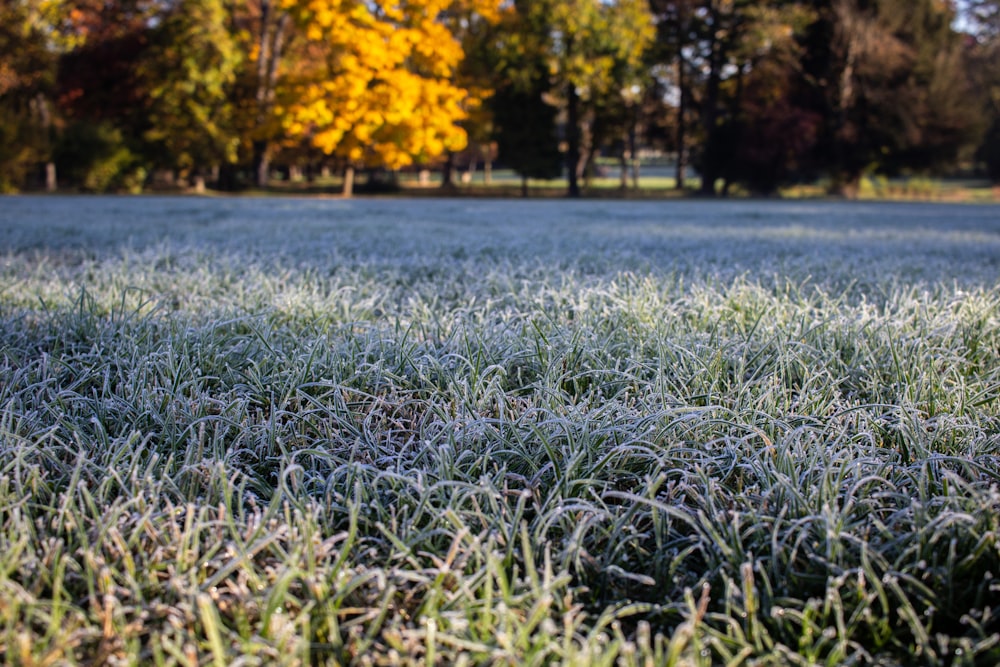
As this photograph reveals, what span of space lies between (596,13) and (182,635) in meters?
26.3

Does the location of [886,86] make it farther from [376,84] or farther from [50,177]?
[50,177]

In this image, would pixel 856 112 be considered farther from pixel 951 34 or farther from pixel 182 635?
pixel 182 635

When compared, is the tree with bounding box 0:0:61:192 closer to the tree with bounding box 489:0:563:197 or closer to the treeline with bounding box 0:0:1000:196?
the treeline with bounding box 0:0:1000:196

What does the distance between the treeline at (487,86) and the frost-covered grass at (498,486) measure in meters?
20.7

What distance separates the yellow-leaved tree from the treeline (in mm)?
70

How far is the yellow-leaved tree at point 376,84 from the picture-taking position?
20641 mm

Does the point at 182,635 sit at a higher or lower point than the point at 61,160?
lower

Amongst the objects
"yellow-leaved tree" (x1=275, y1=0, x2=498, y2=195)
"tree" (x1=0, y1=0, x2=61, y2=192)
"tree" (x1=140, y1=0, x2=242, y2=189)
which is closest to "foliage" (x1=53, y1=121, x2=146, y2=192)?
"tree" (x1=0, y1=0, x2=61, y2=192)

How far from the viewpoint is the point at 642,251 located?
539 centimetres

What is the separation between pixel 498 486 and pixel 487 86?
2743cm

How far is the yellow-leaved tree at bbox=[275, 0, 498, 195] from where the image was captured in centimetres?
2064

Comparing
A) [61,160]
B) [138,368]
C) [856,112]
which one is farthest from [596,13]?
[138,368]

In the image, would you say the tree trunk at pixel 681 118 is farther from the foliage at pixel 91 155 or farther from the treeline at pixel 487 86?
the foliage at pixel 91 155

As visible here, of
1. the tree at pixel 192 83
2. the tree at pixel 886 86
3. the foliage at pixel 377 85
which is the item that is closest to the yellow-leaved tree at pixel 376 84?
the foliage at pixel 377 85
